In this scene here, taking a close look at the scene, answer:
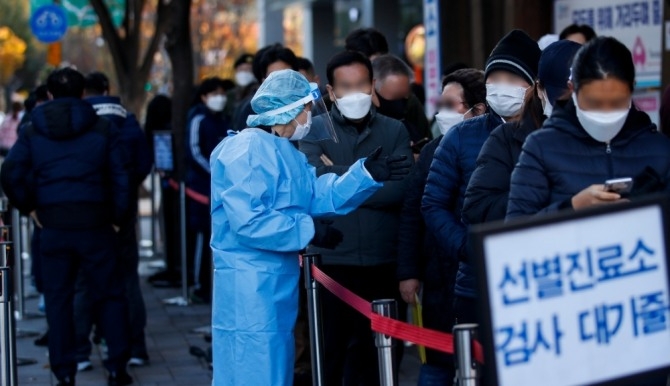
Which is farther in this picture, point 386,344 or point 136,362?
point 136,362

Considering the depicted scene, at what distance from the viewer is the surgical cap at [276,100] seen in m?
6.22

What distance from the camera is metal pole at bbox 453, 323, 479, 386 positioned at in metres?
4.27

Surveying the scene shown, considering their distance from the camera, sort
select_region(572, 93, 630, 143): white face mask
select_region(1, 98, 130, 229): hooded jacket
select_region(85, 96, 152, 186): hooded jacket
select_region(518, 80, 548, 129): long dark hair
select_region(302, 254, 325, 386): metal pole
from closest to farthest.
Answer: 1. select_region(572, 93, 630, 143): white face mask
2. select_region(518, 80, 548, 129): long dark hair
3. select_region(302, 254, 325, 386): metal pole
4. select_region(1, 98, 130, 229): hooded jacket
5. select_region(85, 96, 152, 186): hooded jacket

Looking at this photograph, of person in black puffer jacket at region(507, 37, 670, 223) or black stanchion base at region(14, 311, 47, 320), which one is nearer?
person in black puffer jacket at region(507, 37, 670, 223)

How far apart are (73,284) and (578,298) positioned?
5358 mm

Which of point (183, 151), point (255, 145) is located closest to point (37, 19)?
point (183, 151)

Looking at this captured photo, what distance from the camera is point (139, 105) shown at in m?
16.6

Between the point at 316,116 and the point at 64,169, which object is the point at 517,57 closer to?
the point at 316,116

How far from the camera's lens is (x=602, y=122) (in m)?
4.50

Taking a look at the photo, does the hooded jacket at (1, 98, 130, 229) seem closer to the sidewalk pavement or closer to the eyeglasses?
the sidewalk pavement

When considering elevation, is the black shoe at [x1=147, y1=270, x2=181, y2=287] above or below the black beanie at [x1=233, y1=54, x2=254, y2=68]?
below

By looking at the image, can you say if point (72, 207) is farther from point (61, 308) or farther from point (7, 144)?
point (7, 144)

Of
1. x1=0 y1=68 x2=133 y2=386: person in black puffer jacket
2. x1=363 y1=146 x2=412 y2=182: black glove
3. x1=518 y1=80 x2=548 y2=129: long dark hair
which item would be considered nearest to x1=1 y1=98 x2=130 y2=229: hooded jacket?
x1=0 y1=68 x2=133 y2=386: person in black puffer jacket

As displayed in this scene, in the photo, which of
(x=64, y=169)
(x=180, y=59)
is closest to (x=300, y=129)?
(x=64, y=169)
